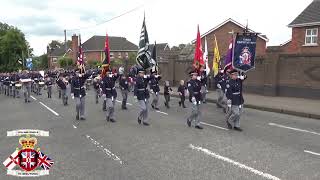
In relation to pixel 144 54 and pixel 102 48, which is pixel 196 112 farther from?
pixel 102 48

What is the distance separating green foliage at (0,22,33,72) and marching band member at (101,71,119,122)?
72524 mm

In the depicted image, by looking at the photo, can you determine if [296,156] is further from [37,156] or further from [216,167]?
[37,156]

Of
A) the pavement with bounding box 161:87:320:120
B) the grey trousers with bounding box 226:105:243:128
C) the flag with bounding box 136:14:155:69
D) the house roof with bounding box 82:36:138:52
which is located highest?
the house roof with bounding box 82:36:138:52

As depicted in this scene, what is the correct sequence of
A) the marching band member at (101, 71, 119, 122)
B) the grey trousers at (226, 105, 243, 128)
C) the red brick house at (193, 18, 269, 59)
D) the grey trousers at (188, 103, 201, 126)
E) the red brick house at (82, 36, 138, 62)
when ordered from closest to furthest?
the grey trousers at (226, 105, 243, 128) → the grey trousers at (188, 103, 201, 126) → the marching band member at (101, 71, 119, 122) → the red brick house at (193, 18, 269, 59) → the red brick house at (82, 36, 138, 62)

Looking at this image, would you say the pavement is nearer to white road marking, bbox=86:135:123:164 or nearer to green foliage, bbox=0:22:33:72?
white road marking, bbox=86:135:123:164

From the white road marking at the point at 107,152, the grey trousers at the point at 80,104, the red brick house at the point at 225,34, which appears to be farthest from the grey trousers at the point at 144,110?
the red brick house at the point at 225,34

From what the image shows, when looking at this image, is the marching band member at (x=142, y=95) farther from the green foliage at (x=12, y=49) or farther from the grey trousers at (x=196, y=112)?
the green foliage at (x=12, y=49)

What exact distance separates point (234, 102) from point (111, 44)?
7328 cm

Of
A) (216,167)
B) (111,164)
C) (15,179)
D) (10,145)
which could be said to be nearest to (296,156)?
(216,167)

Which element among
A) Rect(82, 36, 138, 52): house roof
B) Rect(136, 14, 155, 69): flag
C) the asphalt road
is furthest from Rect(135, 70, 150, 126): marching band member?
Rect(82, 36, 138, 52): house roof

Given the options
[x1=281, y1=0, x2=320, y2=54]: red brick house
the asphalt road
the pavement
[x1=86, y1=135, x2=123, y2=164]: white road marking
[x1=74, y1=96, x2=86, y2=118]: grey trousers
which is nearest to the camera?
the asphalt road

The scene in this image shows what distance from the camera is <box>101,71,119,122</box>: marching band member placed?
14116mm

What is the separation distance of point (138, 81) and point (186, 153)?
5298mm

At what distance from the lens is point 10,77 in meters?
28.9
